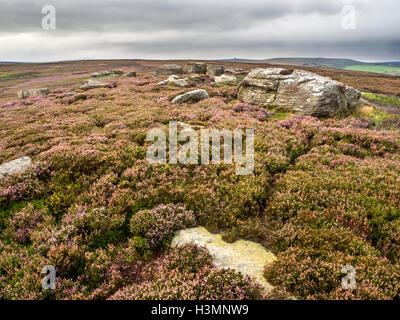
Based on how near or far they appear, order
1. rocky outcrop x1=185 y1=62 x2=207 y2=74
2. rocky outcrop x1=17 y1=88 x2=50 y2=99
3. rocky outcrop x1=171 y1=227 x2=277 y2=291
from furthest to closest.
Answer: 1. rocky outcrop x1=185 y1=62 x2=207 y2=74
2. rocky outcrop x1=17 y1=88 x2=50 y2=99
3. rocky outcrop x1=171 y1=227 x2=277 y2=291

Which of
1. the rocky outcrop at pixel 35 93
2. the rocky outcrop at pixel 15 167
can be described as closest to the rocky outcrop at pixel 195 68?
the rocky outcrop at pixel 35 93

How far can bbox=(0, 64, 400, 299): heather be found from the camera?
469 cm

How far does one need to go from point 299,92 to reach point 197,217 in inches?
605

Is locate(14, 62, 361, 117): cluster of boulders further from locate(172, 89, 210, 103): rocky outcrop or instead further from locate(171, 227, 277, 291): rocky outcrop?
locate(171, 227, 277, 291): rocky outcrop

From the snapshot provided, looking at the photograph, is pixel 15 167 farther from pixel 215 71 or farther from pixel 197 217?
pixel 215 71

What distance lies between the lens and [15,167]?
9.20 metres

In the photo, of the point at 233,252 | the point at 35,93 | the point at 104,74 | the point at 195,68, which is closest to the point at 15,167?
the point at 233,252

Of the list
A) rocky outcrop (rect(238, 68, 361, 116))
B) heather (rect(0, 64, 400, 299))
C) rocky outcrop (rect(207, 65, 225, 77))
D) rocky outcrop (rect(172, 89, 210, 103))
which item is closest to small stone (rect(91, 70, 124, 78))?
rocky outcrop (rect(207, 65, 225, 77))

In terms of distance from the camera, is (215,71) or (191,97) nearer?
(191,97)

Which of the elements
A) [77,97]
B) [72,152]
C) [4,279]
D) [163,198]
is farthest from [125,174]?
[77,97]

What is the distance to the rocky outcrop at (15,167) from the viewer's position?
8.80m

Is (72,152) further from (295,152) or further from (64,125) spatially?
(295,152)

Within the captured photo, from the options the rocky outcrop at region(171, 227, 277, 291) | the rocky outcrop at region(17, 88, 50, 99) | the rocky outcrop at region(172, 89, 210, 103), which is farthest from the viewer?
the rocky outcrop at region(17, 88, 50, 99)

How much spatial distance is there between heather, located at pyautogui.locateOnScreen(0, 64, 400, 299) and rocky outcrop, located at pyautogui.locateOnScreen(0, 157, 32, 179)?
20.0 inches
